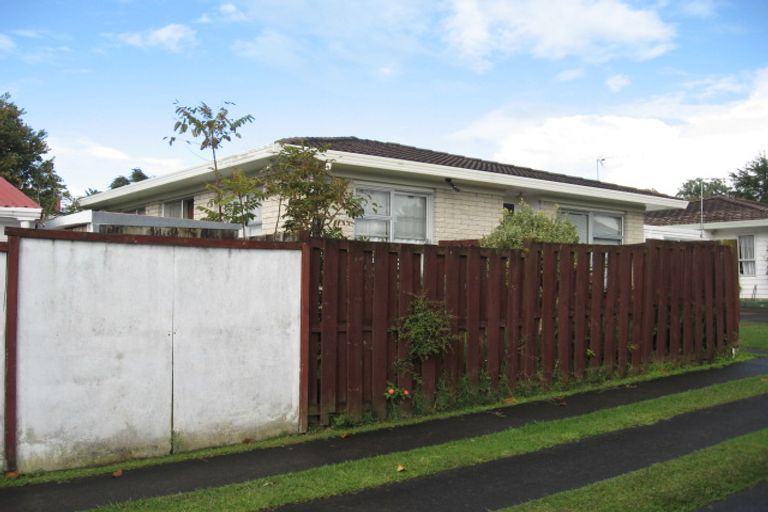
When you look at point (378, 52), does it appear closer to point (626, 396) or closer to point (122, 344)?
point (626, 396)

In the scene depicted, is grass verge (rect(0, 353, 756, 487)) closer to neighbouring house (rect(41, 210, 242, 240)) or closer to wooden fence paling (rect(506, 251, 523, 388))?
wooden fence paling (rect(506, 251, 523, 388))

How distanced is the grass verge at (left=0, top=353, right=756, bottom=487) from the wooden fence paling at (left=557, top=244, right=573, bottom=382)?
11.9 inches

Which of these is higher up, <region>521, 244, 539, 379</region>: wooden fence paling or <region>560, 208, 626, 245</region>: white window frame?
<region>560, 208, 626, 245</region>: white window frame

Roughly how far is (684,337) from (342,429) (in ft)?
20.2

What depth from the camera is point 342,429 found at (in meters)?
6.94

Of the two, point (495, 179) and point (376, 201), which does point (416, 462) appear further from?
point (495, 179)

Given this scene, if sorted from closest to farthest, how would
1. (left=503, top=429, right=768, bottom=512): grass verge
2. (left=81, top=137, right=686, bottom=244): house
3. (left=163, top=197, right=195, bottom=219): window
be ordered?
1. (left=503, top=429, right=768, bottom=512): grass verge
2. (left=81, top=137, right=686, bottom=244): house
3. (left=163, top=197, right=195, bottom=219): window

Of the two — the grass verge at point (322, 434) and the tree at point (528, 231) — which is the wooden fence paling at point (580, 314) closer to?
Answer: the grass verge at point (322, 434)

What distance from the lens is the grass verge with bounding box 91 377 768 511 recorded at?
4.80 m

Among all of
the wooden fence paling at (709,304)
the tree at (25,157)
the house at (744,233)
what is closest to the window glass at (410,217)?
the wooden fence paling at (709,304)

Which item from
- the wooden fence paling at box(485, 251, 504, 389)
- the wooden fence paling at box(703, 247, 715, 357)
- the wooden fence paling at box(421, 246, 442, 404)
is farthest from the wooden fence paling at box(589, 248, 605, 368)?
the wooden fence paling at box(421, 246, 442, 404)

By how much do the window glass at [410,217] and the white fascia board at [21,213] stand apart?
20.6ft

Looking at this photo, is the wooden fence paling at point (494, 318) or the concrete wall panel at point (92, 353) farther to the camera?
the wooden fence paling at point (494, 318)

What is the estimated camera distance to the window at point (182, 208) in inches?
557
